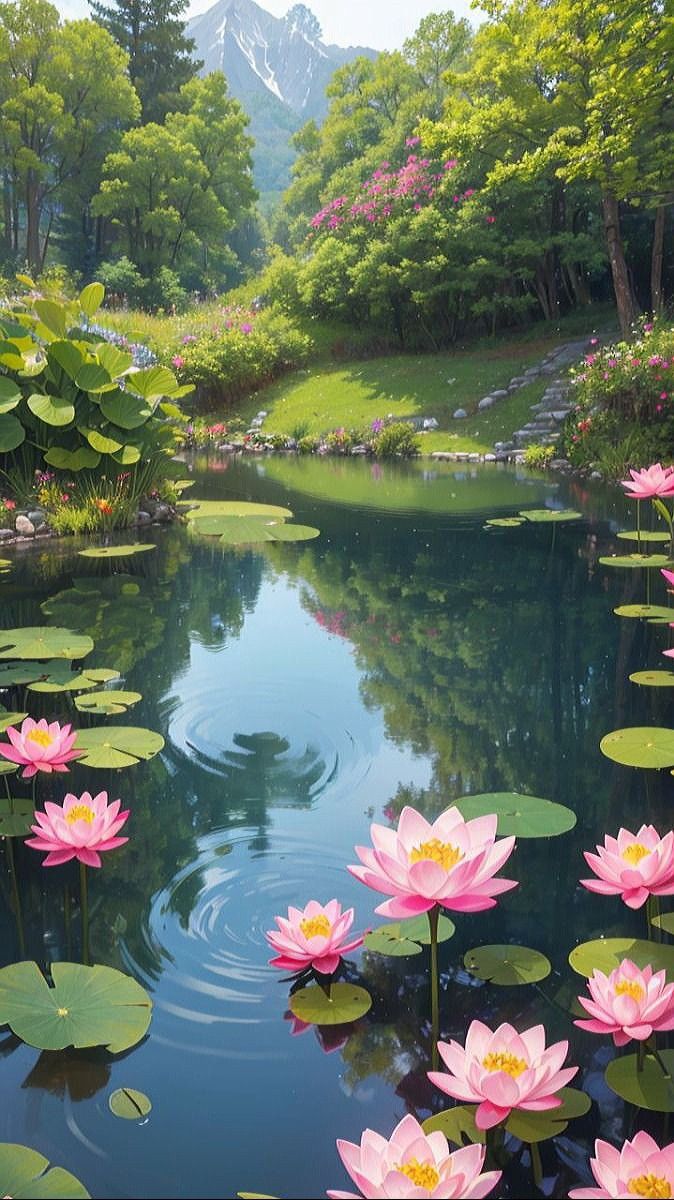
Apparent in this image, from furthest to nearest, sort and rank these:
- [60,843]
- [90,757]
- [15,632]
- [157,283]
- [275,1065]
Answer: [157,283] → [15,632] → [90,757] → [60,843] → [275,1065]

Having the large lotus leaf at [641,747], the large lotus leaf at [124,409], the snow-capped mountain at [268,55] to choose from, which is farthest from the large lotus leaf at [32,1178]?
the snow-capped mountain at [268,55]

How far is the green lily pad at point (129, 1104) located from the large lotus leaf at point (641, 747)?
163cm

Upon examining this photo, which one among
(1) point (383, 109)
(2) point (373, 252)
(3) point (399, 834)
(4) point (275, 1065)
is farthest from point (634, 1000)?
(1) point (383, 109)

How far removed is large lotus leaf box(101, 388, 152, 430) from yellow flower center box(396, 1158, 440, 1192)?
20.2ft

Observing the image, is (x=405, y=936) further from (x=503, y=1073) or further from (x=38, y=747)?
(x=38, y=747)

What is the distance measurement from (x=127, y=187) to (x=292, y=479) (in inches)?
819

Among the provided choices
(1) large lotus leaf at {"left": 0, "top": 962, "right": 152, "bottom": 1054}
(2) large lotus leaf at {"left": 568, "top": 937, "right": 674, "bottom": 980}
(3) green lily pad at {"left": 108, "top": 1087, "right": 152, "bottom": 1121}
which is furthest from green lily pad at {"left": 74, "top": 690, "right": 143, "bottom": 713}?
(2) large lotus leaf at {"left": 568, "top": 937, "right": 674, "bottom": 980}

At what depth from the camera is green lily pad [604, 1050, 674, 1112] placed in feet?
4.45

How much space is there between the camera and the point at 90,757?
101 inches

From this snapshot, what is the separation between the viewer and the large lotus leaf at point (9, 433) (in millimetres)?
6293

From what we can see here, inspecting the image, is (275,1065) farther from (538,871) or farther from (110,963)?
(538,871)

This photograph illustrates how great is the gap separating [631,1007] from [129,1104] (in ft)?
2.70

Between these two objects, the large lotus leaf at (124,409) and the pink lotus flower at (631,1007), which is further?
the large lotus leaf at (124,409)

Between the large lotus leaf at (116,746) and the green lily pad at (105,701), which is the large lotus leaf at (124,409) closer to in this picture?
the green lily pad at (105,701)
